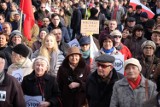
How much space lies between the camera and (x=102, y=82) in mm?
5883

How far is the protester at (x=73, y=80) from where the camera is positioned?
644 centimetres

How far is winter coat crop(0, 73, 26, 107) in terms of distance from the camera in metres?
5.64

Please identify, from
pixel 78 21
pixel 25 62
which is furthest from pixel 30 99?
pixel 78 21

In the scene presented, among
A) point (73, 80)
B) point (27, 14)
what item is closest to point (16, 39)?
point (27, 14)

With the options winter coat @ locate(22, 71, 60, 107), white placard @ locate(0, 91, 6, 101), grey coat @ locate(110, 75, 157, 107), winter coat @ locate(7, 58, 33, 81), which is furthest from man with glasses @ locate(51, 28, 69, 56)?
grey coat @ locate(110, 75, 157, 107)

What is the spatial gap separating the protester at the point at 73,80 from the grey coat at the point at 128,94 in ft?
3.30

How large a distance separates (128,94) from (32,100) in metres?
1.59

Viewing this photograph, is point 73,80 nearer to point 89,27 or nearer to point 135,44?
point 135,44

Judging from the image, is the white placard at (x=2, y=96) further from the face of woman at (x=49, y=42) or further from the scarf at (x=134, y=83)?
the face of woman at (x=49, y=42)

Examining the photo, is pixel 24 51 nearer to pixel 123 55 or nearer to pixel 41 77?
pixel 41 77

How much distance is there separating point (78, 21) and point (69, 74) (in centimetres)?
768

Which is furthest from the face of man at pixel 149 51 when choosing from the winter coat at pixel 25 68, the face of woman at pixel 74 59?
the winter coat at pixel 25 68

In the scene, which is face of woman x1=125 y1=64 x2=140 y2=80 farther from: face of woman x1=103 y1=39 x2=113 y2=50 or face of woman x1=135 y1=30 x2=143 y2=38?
face of woman x1=135 y1=30 x2=143 y2=38

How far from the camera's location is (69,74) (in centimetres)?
651
